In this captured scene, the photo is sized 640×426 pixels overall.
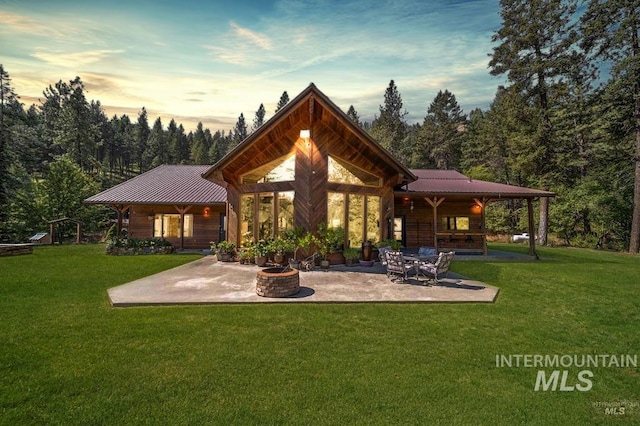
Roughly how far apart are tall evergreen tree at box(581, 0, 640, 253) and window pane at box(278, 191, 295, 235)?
19.8m

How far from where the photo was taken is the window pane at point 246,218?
1261 cm

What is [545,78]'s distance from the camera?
2109 centimetres

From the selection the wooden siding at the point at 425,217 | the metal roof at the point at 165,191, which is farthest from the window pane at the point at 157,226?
the wooden siding at the point at 425,217

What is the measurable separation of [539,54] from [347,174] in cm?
1964

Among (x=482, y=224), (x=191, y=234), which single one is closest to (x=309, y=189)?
(x=191, y=234)

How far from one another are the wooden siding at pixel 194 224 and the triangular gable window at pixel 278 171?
6.33 metres

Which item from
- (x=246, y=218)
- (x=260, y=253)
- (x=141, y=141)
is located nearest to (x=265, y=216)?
(x=246, y=218)

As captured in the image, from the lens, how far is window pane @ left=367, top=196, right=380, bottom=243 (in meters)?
12.6

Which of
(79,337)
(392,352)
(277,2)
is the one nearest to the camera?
(392,352)

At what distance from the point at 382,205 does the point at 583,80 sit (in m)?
18.2

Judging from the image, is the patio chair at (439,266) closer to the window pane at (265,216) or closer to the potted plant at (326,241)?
the potted plant at (326,241)

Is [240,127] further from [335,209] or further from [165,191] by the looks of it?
[335,209]

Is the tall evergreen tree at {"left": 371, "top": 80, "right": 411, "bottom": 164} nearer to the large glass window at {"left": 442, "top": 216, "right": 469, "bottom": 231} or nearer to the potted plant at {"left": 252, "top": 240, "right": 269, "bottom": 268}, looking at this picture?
the large glass window at {"left": 442, "top": 216, "right": 469, "bottom": 231}

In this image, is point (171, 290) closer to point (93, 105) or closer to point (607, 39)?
point (607, 39)
